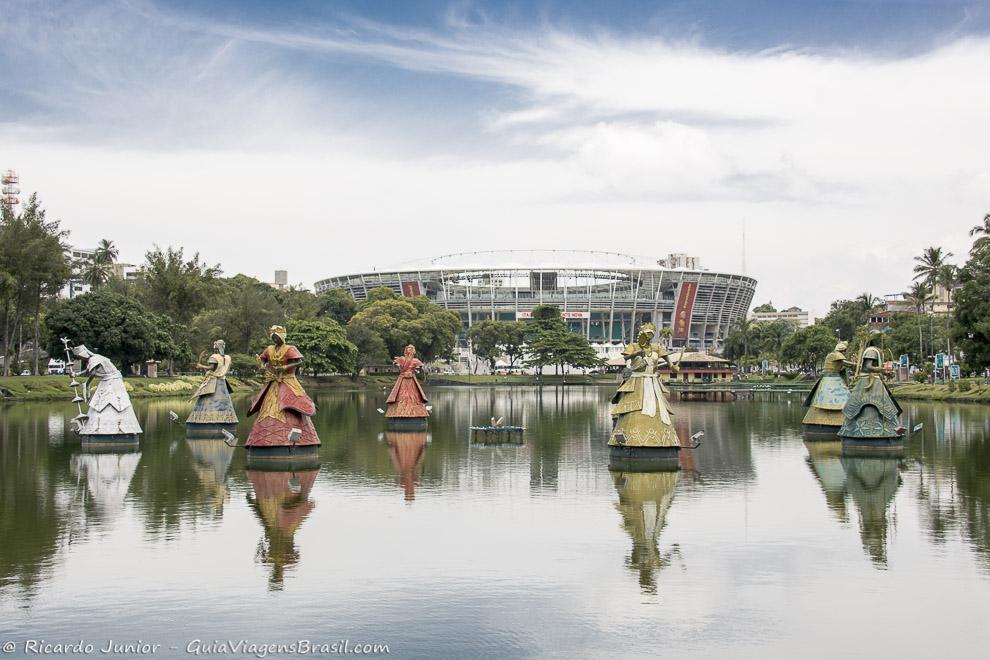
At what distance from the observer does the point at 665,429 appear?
26234 millimetres

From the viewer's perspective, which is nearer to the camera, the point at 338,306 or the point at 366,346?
the point at 366,346

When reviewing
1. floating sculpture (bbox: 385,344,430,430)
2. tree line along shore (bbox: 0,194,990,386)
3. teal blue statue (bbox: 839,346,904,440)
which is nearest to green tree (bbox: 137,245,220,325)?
tree line along shore (bbox: 0,194,990,386)

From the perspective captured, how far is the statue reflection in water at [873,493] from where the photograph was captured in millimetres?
17000

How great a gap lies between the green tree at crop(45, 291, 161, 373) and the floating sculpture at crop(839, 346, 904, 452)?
50594 mm

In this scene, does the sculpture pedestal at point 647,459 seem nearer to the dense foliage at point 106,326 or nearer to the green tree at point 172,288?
the dense foliage at point 106,326

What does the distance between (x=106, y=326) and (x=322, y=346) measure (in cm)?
2280

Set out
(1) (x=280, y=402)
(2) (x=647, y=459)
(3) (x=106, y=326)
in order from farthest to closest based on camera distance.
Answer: (3) (x=106, y=326), (1) (x=280, y=402), (2) (x=647, y=459)

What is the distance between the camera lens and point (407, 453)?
3134 cm

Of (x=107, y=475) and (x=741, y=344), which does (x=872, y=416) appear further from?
(x=741, y=344)

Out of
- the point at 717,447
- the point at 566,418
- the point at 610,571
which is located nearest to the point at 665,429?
the point at 717,447

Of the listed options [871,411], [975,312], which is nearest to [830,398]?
[871,411]

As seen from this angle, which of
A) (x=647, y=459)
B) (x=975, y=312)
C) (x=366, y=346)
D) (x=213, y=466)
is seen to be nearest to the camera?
(x=647, y=459)

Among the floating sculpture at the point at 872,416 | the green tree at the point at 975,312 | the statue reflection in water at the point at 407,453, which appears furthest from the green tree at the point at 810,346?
the floating sculpture at the point at 872,416

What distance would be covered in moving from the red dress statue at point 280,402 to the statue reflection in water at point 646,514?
333 inches
